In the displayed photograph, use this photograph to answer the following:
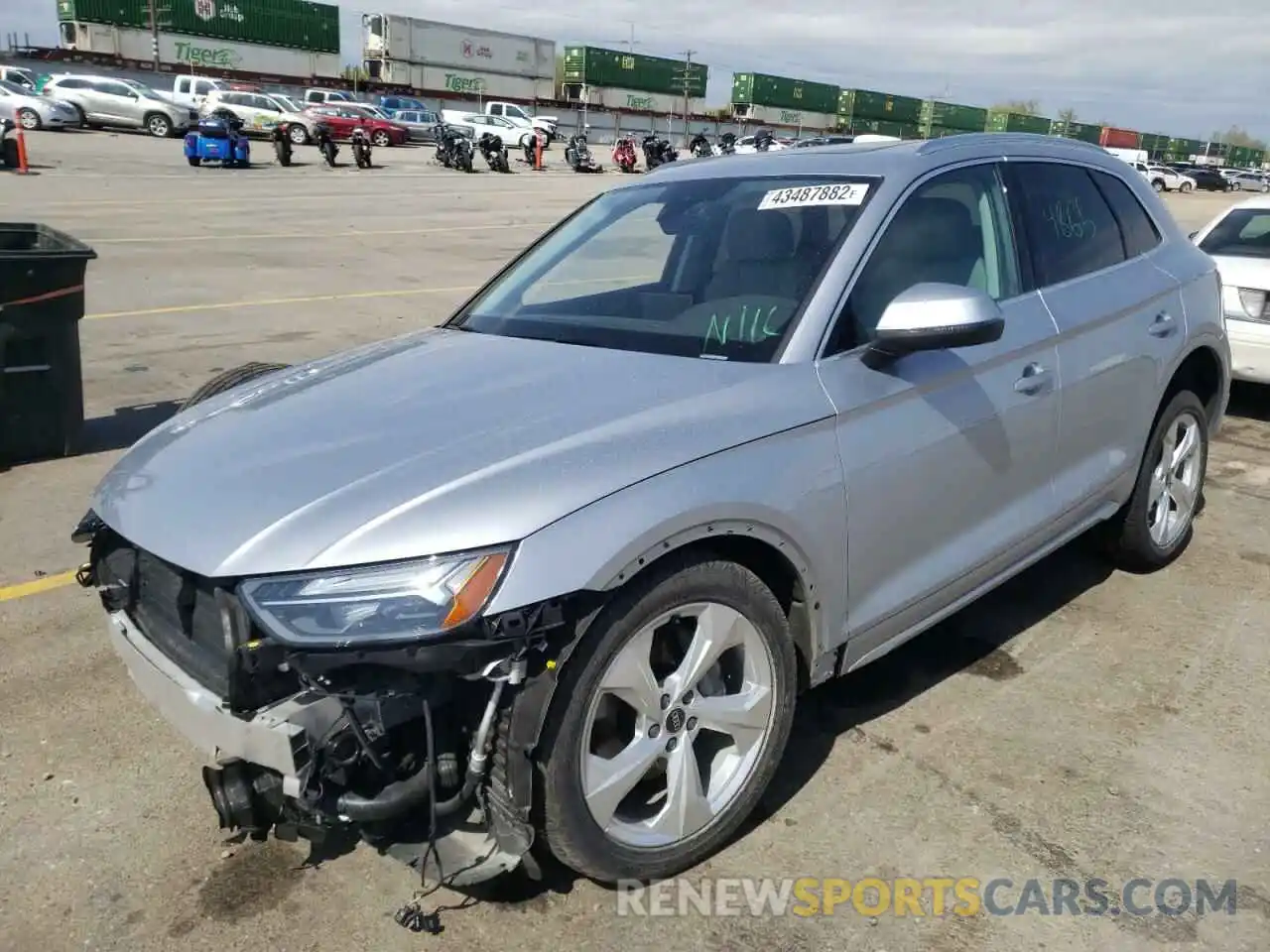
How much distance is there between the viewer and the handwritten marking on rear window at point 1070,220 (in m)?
3.88

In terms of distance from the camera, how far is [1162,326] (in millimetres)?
4199

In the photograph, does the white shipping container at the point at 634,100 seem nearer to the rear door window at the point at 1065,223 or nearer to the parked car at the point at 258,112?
the parked car at the point at 258,112

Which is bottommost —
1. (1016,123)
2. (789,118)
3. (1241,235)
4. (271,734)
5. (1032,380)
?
(271,734)

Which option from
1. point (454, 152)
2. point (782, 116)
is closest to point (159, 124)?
point (454, 152)

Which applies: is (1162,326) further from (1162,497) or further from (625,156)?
(625,156)

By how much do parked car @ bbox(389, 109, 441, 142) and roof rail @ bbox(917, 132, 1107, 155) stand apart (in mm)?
45209

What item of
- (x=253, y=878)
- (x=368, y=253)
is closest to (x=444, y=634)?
(x=253, y=878)

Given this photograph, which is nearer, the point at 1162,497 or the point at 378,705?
the point at 378,705

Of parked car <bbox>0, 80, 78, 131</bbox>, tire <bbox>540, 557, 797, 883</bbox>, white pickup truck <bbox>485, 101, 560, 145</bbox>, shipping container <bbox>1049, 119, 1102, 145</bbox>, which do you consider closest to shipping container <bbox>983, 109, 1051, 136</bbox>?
shipping container <bbox>1049, 119, 1102, 145</bbox>

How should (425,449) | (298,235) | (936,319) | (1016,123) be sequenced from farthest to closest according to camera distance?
(1016,123), (298,235), (936,319), (425,449)

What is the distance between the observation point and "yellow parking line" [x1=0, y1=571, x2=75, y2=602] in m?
4.29

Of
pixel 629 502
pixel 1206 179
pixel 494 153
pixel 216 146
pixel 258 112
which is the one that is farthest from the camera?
pixel 1206 179

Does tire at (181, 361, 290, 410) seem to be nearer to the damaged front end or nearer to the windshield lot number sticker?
the damaged front end

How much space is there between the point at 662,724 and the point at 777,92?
3585 inches
